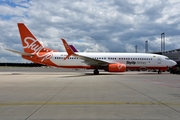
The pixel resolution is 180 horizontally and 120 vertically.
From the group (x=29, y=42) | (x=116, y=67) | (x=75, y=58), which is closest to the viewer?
(x=116, y=67)

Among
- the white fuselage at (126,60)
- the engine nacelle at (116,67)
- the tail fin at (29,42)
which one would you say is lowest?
the engine nacelle at (116,67)

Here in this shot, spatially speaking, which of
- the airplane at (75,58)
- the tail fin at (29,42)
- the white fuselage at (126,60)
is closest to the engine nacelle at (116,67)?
the airplane at (75,58)

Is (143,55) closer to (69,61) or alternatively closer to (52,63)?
(69,61)

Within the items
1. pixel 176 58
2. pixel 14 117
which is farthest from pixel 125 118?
pixel 176 58

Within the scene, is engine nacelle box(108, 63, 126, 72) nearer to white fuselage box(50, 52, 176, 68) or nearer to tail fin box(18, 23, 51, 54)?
white fuselage box(50, 52, 176, 68)

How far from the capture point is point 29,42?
3231 centimetres

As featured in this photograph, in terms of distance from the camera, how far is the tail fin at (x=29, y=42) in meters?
32.0

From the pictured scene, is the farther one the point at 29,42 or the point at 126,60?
the point at 29,42

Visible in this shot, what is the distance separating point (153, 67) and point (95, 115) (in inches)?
1102

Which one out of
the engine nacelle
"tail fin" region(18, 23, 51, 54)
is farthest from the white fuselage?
"tail fin" region(18, 23, 51, 54)

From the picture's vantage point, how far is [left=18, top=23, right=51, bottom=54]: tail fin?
32.0 m

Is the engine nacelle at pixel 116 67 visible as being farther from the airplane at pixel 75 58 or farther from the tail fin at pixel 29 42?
the tail fin at pixel 29 42

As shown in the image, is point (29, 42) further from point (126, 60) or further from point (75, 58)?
point (126, 60)

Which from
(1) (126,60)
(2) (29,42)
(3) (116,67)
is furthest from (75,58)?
(1) (126,60)
